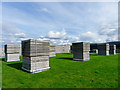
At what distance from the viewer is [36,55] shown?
925 centimetres

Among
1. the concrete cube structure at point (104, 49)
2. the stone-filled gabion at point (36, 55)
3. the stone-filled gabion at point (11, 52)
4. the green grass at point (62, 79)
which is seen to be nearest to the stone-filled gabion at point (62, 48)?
the concrete cube structure at point (104, 49)

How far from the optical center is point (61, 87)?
5809 millimetres

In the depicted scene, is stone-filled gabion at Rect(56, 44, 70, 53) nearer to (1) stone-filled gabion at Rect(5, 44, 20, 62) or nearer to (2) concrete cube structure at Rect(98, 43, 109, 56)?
(2) concrete cube structure at Rect(98, 43, 109, 56)

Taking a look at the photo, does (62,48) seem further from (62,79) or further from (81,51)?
(62,79)

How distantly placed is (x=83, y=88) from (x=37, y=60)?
19.2 ft

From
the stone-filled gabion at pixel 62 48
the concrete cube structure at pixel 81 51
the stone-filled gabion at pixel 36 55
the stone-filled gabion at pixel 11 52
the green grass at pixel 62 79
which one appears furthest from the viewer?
the stone-filled gabion at pixel 62 48

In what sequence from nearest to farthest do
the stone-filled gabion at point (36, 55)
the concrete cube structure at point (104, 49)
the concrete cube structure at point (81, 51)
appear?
the stone-filled gabion at point (36, 55)
the concrete cube structure at point (81, 51)
the concrete cube structure at point (104, 49)

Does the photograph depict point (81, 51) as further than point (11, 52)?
Yes

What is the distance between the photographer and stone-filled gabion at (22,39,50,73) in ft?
29.3

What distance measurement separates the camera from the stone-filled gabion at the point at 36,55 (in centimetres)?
894

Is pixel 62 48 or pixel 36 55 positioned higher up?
pixel 36 55

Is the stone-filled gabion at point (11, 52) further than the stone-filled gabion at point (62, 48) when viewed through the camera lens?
No

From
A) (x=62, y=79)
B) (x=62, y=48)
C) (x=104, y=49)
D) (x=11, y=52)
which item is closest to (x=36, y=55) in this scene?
(x=62, y=79)

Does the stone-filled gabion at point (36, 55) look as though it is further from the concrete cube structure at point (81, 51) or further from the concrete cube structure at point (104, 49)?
the concrete cube structure at point (104, 49)
